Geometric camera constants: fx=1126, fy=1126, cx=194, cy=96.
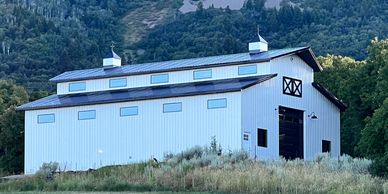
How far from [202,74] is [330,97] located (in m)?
8.91

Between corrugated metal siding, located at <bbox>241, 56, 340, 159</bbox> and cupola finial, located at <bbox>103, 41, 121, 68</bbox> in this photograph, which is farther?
cupola finial, located at <bbox>103, 41, 121, 68</bbox>

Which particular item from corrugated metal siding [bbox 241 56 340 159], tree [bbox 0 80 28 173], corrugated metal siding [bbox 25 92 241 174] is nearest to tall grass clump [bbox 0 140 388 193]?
corrugated metal siding [bbox 25 92 241 174]

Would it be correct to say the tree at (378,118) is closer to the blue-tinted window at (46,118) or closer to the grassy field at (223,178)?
the grassy field at (223,178)

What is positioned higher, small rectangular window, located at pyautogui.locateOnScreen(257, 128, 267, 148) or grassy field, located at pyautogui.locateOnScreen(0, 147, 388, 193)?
small rectangular window, located at pyautogui.locateOnScreen(257, 128, 267, 148)

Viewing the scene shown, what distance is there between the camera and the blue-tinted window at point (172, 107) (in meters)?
66.6

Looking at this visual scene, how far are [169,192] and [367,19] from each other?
5905 inches

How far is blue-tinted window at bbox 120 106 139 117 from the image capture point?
224 feet

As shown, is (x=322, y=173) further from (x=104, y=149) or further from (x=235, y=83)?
(x=104, y=149)

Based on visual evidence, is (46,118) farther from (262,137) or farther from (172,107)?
(262,137)

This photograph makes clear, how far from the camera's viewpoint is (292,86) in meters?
69.4

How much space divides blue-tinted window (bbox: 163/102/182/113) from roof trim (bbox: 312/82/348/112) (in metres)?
9.92

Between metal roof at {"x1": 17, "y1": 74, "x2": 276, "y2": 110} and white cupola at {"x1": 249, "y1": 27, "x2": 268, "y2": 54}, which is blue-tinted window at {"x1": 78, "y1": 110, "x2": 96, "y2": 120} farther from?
white cupola at {"x1": 249, "y1": 27, "x2": 268, "y2": 54}

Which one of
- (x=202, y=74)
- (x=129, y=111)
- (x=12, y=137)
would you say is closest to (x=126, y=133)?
(x=129, y=111)

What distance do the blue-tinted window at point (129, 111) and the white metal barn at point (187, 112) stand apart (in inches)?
2.4
